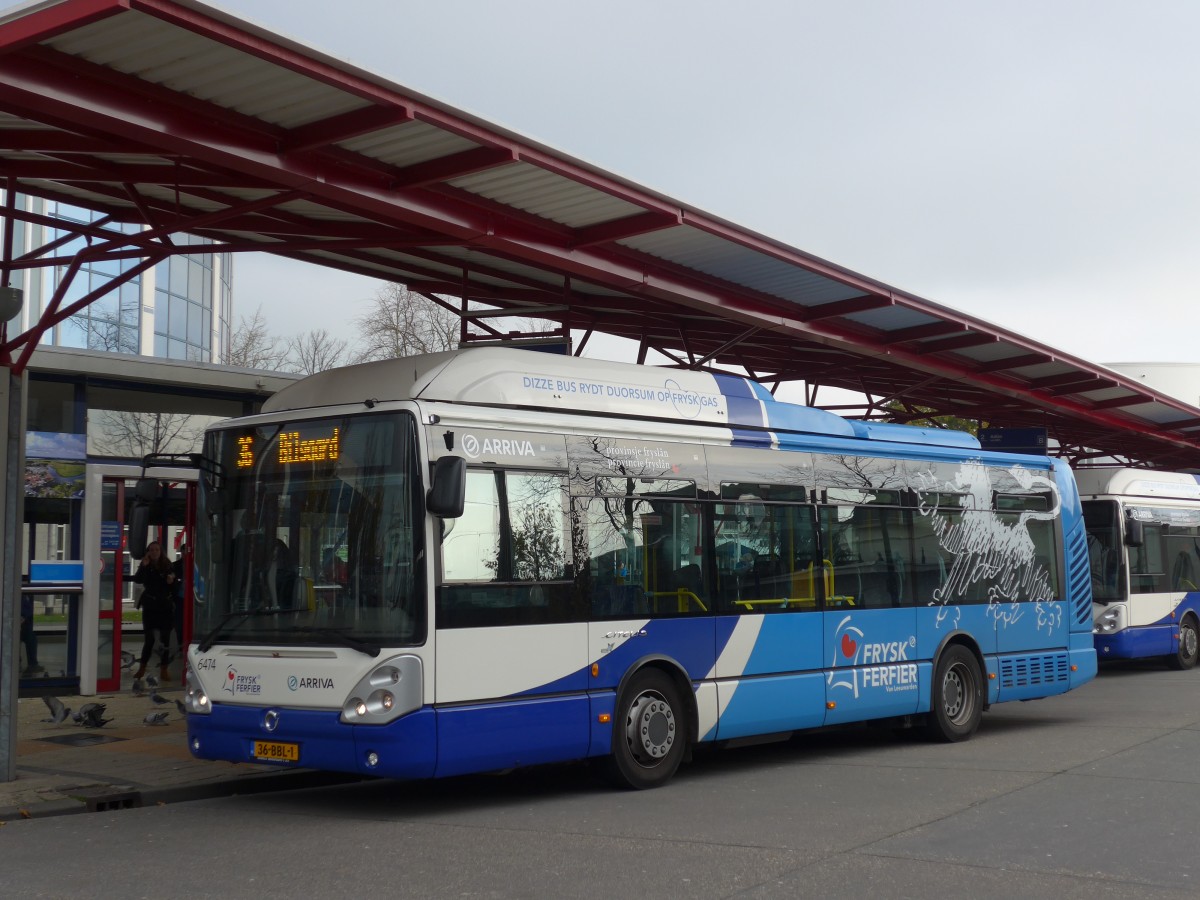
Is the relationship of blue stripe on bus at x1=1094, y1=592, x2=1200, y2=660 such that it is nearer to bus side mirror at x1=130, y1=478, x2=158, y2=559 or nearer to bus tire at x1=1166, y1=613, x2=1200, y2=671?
bus tire at x1=1166, y1=613, x2=1200, y2=671

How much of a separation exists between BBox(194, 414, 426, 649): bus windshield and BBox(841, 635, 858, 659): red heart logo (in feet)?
15.5

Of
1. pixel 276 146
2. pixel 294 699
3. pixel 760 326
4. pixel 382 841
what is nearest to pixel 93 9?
pixel 276 146

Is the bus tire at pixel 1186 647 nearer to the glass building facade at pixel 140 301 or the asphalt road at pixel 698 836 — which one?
the asphalt road at pixel 698 836

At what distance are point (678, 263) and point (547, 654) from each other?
578cm

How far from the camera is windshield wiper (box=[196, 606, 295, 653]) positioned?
950 cm

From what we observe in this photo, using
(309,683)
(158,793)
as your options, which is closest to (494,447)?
(309,683)

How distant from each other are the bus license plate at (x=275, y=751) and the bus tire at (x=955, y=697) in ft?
21.6

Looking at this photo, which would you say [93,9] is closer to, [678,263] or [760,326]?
[678,263]

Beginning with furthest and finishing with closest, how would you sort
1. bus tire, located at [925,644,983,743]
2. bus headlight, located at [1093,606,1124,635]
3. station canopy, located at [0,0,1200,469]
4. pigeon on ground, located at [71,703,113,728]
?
bus headlight, located at [1093,606,1124,635]
pigeon on ground, located at [71,703,113,728]
bus tire, located at [925,644,983,743]
station canopy, located at [0,0,1200,469]

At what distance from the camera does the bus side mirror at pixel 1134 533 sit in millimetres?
21281

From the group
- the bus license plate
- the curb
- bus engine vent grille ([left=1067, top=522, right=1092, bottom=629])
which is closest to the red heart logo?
bus engine vent grille ([left=1067, top=522, right=1092, bottom=629])

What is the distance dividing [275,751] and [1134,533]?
15.9 metres

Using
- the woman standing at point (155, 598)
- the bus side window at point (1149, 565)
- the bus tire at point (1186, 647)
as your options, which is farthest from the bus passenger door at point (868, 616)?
the bus tire at point (1186, 647)

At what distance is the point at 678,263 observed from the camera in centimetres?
1427
